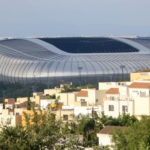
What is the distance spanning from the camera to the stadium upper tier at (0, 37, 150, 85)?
92.8m

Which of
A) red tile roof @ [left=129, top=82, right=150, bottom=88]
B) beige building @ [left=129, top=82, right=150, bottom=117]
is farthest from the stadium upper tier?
beige building @ [left=129, top=82, right=150, bottom=117]

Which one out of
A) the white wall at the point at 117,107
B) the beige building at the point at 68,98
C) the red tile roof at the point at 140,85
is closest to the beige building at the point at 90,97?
the beige building at the point at 68,98

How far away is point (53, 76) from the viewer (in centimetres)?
9281

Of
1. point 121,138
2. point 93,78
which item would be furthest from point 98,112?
point 93,78

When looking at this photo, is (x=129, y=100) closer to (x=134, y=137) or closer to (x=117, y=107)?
(x=117, y=107)

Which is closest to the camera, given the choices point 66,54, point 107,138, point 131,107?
point 107,138

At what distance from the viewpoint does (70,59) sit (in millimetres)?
97125

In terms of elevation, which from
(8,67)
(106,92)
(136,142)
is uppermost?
(8,67)

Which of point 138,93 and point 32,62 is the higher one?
point 32,62

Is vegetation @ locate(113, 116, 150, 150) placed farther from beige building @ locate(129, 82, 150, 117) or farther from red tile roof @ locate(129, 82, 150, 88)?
red tile roof @ locate(129, 82, 150, 88)

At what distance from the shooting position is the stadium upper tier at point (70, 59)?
92.8 metres

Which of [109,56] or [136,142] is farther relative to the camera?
[109,56]

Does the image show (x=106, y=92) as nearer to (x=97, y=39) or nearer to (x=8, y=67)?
(x=8, y=67)

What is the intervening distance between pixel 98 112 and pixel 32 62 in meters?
52.1
